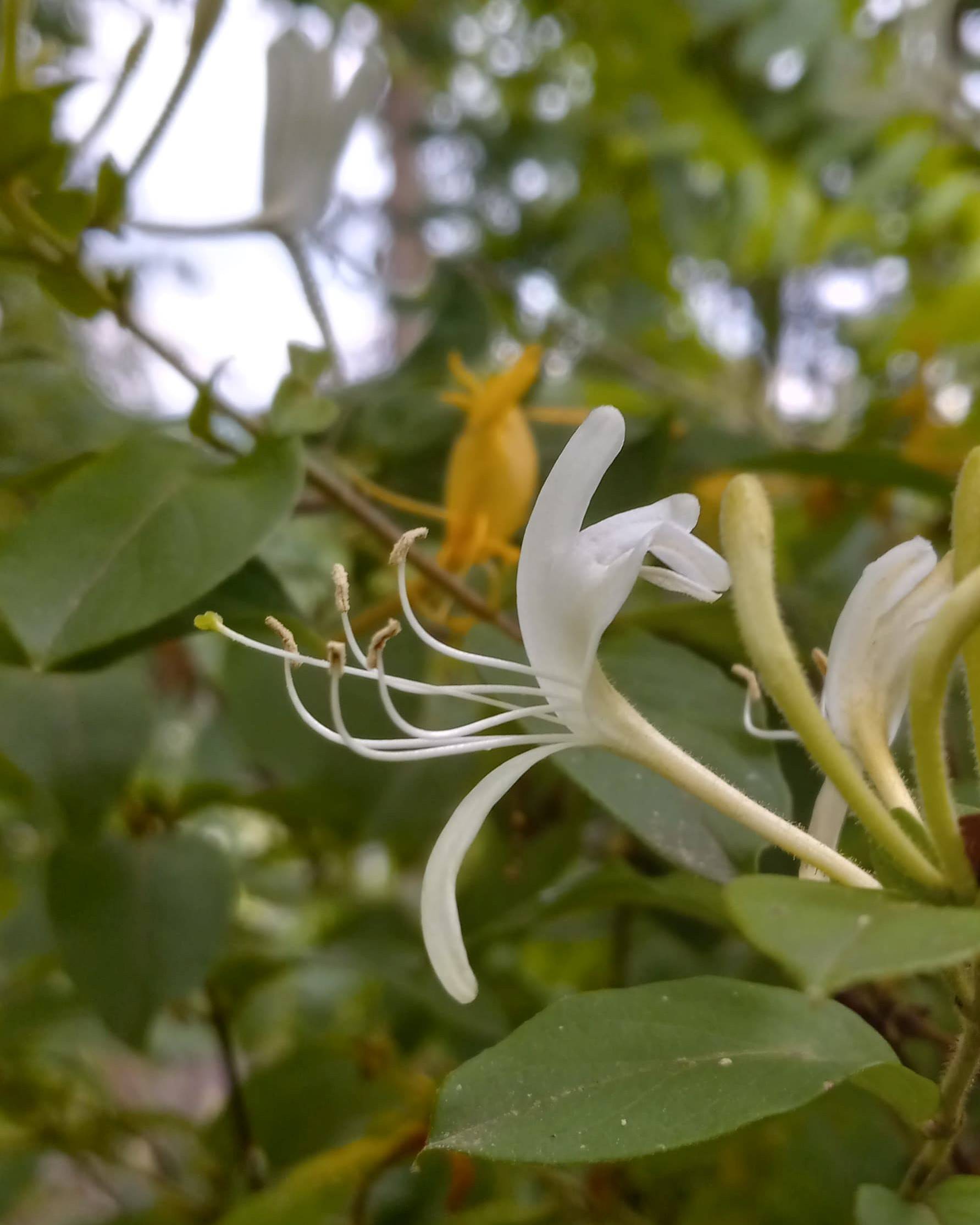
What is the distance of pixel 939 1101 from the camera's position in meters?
0.28

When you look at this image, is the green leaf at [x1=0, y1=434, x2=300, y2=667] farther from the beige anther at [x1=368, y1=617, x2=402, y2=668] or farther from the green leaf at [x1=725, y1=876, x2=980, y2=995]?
the green leaf at [x1=725, y1=876, x2=980, y2=995]

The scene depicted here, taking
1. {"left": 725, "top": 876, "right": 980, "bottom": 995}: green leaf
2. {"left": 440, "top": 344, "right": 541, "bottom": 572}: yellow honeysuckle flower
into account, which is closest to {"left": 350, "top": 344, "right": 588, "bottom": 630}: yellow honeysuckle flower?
{"left": 440, "top": 344, "right": 541, "bottom": 572}: yellow honeysuckle flower

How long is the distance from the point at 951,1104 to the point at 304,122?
59 centimetres

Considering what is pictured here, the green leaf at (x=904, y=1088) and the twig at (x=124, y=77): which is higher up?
the twig at (x=124, y=77)

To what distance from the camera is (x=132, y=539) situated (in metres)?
0.42

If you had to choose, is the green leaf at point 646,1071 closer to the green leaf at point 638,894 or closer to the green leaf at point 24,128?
the green leaf at point 638,894

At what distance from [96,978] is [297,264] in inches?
17.1

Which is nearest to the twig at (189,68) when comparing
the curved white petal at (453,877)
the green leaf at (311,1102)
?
the curved white petal at (453,877)

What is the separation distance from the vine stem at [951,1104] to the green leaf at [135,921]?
15.5 inches

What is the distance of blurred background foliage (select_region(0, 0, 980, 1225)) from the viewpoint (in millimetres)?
448

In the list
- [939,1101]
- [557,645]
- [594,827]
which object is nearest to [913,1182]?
[939,1101]

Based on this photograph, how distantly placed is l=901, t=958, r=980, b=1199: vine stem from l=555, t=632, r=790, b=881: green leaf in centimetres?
9

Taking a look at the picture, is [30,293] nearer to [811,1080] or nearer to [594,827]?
[594,827]

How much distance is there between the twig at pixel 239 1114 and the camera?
71 centimetres
